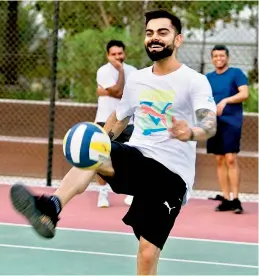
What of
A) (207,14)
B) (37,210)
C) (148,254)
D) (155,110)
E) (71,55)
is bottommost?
(148,254)

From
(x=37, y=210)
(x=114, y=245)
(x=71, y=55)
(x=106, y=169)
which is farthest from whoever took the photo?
(x=71, y=55)

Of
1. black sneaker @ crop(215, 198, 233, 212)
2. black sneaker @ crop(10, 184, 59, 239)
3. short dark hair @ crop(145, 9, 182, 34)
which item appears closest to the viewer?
black sneaker @ crop(10, 184, 59, 239)

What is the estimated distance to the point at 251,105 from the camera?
13000mm

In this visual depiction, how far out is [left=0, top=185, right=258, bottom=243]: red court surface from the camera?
8.09m

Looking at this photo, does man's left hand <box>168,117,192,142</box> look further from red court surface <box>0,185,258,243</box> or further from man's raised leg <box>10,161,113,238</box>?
red court surface <box>0,185,258,243</box>

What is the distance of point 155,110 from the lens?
4.80m

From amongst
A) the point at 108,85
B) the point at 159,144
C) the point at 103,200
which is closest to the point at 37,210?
the point at 159,144

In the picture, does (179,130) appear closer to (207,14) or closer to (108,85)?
(108,85)

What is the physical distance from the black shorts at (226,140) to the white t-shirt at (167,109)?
445 centimetres

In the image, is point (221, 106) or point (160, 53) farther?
point (221, 106)

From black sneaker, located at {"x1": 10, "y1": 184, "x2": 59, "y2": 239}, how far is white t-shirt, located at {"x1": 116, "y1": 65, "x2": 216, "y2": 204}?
0.70 m

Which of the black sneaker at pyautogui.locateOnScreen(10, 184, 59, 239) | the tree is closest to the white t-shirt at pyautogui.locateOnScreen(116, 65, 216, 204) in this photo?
the black sneaker at pyautogui.locateOnScreen(10, 184, 59, 239)

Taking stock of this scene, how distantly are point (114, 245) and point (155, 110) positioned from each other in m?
2.73

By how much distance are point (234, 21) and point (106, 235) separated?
22.7ft
